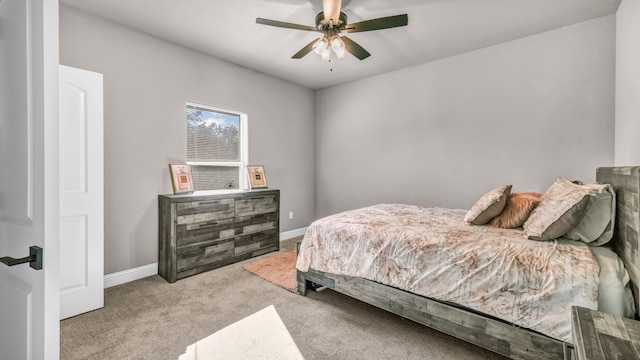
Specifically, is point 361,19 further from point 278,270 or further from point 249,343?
point 249,343

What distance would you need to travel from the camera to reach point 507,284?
5.26 feet

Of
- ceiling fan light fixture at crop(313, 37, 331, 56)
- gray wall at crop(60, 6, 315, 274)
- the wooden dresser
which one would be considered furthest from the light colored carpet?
ceiling fan light fixture at crop(313, 37, 331, 56)

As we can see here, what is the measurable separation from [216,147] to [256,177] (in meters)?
0.70

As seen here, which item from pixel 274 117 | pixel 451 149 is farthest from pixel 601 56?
pixel 274 117

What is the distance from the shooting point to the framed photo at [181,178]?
3.17m

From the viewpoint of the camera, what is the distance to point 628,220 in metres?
1.48

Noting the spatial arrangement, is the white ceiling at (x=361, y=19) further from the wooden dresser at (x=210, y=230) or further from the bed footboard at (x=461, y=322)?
the bed footboard at (x=461, y=322)

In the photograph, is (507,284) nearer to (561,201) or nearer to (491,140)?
(561,201)

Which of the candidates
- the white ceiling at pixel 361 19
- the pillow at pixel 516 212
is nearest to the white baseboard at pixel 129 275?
the white ceiling at pixel 361 19

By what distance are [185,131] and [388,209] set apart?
2.69m

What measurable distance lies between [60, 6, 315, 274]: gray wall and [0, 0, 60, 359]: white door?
209 cm

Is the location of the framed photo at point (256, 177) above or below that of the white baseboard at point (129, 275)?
above

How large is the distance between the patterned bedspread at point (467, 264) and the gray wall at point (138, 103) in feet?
6.30

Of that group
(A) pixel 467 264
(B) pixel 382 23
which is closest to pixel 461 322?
(A) pixel 467 264
